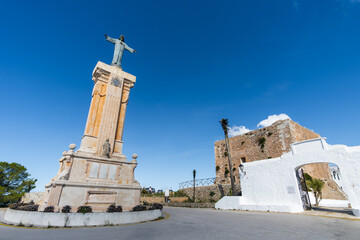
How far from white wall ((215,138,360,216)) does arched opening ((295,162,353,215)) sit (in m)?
0.75

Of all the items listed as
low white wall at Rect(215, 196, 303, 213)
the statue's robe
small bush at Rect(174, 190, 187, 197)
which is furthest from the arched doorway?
small bush at Rect(174, 190, 187, 197)

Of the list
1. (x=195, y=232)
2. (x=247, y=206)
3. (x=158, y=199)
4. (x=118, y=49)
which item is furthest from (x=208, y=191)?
(x=118, y=49)

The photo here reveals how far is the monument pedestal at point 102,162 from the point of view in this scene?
8.77 metres

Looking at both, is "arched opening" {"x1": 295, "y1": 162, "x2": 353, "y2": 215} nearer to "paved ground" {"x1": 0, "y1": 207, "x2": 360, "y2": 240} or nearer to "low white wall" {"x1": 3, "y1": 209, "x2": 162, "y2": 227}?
"paved ground" {"x1": 0, "y1": 207, "x2": 360, "y2": 240}

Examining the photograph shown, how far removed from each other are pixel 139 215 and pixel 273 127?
81.3 feet

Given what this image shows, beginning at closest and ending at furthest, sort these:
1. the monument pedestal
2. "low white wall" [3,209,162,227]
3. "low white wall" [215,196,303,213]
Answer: "low white wall" [3,209,162,227] → the monument pedestal → "low white wall" [215,196,303,213]

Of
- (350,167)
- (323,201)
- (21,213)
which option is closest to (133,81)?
(21,213)

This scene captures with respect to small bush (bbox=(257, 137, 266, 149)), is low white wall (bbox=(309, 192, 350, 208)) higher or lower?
lower

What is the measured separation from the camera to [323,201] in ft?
58.0

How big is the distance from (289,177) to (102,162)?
43.3 ft

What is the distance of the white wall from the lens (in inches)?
418

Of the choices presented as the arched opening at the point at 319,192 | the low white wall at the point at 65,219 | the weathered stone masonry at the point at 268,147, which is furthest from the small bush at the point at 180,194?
the low white wall at the point at 65,219

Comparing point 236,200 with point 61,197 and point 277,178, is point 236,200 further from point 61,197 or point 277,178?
point 61,197

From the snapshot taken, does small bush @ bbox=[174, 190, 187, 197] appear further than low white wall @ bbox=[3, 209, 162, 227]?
Yes
